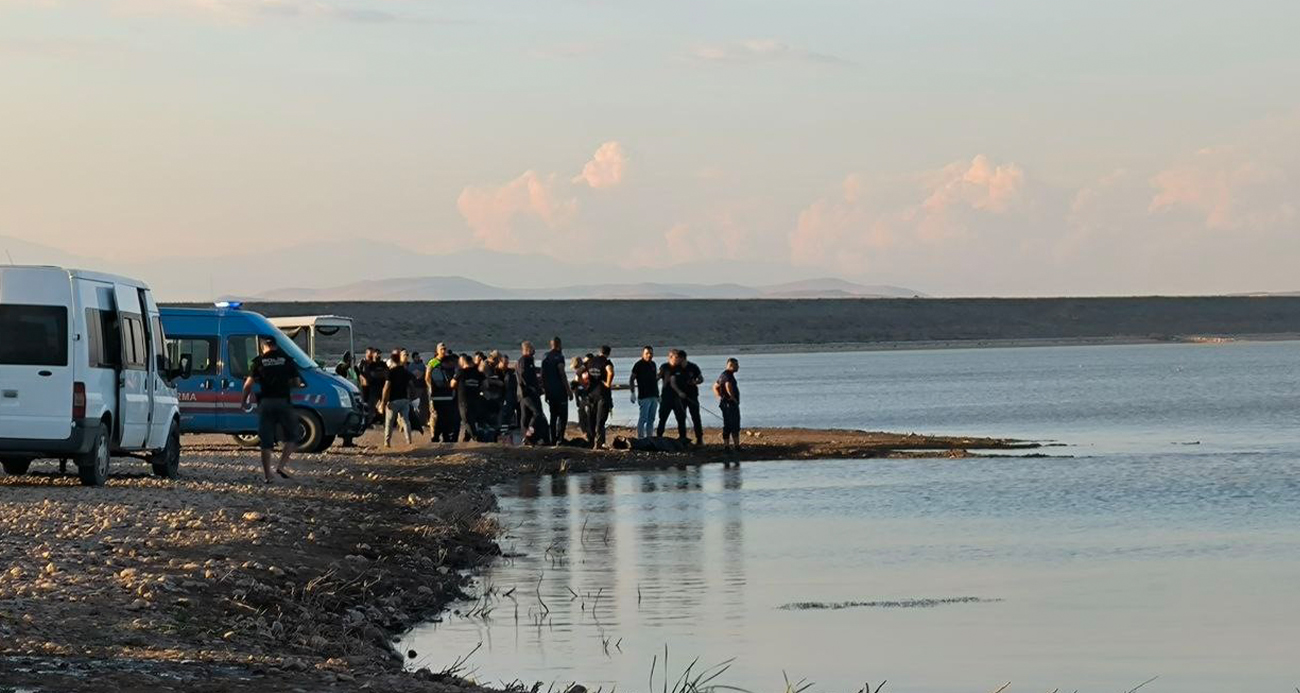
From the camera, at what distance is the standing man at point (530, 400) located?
1155 inches

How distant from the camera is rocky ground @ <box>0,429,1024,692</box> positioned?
9.35 meters

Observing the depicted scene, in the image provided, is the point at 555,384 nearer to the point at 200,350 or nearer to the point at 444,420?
the point at 444,420

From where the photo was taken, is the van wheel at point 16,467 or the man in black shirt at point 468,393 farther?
the man in black shirt at point 468,393

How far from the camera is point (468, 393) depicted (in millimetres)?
30141

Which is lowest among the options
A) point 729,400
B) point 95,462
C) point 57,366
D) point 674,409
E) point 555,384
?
point 95,462

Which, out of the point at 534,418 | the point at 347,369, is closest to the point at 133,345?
the point at 534,418

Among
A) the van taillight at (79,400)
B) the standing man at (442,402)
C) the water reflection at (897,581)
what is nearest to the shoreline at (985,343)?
the standing man at (442,402)

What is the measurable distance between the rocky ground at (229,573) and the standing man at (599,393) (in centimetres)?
485

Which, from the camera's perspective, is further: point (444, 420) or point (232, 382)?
point (444, 420)

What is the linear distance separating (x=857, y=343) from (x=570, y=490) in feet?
462

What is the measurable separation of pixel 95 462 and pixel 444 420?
11.9m

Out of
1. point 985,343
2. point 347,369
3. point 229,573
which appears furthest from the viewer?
point 985,343

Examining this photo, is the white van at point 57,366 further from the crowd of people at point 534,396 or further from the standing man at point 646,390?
the standing man at point 646,390

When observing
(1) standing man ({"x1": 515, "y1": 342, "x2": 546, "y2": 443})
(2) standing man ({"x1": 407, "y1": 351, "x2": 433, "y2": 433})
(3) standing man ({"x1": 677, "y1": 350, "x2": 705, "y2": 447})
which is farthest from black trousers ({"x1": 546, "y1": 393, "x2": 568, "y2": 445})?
(2) standing man ({"x1": 407, "y1": 351, "x2": 433, "y2": 433})
